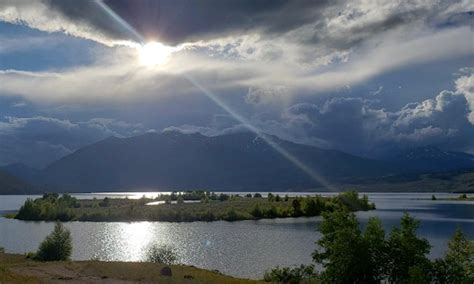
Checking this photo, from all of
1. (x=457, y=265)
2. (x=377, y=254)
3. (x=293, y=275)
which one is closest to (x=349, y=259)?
(x=377, y=254)

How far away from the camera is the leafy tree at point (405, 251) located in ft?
203

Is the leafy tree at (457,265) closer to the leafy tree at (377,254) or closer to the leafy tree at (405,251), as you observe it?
the leafy tree at (405,251)

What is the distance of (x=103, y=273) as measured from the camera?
68.8m


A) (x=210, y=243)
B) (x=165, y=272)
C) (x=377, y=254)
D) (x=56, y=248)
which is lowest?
(x=210, y=243)

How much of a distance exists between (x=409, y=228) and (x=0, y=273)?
4628 cm

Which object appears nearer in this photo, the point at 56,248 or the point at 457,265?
the point at 457,265

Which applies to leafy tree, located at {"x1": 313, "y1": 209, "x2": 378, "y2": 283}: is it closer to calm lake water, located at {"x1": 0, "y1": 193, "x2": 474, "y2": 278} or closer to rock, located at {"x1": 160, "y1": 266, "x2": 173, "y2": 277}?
rock, located at {"x1": 160, "y1": 266, "x2": 173, "y2": 277}

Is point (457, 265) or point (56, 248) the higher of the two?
point (457, 265)

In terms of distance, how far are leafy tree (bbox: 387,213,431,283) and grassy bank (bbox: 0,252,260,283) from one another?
2064 cm

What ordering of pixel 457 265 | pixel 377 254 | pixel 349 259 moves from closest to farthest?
pixel 457 265 → pixel 349 259 → pixel 377 254

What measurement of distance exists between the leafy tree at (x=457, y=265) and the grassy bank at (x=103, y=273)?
26065 millimetres

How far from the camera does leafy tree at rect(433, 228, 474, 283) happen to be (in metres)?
57.4

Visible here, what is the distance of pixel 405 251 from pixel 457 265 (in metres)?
6.11

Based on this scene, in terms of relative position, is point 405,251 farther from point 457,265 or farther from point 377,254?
point 457,265
